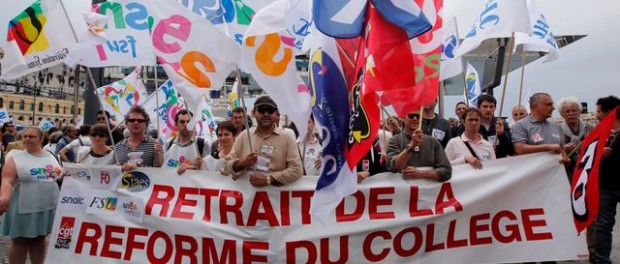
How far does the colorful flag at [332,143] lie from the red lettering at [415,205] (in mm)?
965

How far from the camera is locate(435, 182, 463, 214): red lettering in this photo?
432cm

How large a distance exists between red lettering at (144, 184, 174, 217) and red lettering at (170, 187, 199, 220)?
8cm

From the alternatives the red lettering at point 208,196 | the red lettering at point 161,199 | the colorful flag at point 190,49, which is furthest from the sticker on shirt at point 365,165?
the red lettering at point 161,199

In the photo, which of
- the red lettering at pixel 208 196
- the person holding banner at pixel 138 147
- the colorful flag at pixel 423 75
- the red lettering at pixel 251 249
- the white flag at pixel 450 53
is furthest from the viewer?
the white flag at pixel 450 53

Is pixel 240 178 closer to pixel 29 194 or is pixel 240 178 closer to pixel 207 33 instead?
pixel 207 33

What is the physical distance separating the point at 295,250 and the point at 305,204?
41 centimetres

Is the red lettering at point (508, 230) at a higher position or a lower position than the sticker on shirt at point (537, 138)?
lower

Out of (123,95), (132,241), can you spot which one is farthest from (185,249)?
(123,95)

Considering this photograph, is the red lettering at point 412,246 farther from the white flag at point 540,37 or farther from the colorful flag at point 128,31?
the colorful flag at point 128,31

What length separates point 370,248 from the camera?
4250 mm

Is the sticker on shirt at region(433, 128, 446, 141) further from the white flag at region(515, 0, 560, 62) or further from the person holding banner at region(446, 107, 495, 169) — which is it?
the white flag at region(515, 0, 560, 62)

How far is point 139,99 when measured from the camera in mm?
9898

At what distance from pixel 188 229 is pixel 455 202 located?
7.89 ft

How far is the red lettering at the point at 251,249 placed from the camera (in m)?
4.27
